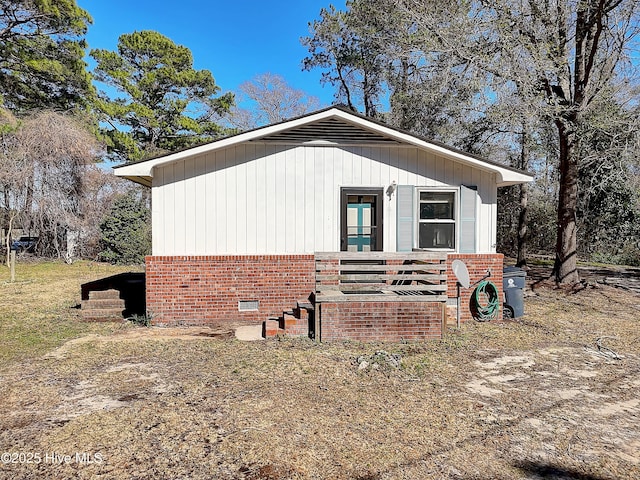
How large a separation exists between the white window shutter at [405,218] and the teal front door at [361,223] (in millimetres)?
384

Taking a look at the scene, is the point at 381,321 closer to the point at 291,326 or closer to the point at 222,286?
the point at 291,326

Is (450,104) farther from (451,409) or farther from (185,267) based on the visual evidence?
(451,409)

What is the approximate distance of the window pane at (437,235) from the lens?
769 centimetres

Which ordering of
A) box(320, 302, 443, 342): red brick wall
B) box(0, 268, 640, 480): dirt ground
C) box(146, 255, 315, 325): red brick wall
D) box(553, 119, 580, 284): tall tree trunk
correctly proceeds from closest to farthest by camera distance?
box(0, 268, 640, 480): dirt ground < box(320, 302, 443, 342): red brick wall < box(146, 255, 315, 325): red brick wall < box(553, 119, 580, 284): tall tree trunk

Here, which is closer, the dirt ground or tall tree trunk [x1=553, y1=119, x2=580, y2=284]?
the dirt ground

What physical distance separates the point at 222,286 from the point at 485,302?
4945 mm

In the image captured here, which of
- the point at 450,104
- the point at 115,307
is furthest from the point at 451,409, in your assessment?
the point at 450,104

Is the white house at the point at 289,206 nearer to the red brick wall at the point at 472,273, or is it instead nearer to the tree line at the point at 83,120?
the red brick wall at the point at 472,273

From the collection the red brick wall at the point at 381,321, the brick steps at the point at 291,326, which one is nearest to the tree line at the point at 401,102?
the red brick wall at the point at 381,321

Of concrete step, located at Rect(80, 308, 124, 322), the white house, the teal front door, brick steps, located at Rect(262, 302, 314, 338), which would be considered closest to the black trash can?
the white house

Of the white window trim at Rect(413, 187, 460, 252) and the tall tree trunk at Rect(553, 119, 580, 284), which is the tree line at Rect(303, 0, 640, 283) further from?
the white window trim at Rect(413, 187, 460, 252)

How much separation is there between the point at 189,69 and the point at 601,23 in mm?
20000

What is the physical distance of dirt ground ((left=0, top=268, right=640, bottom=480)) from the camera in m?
2.94

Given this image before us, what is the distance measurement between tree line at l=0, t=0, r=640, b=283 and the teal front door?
4486mm
